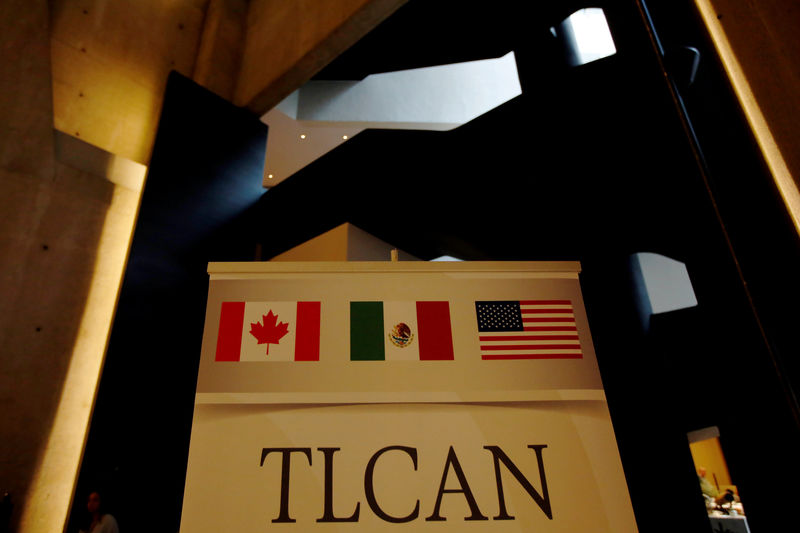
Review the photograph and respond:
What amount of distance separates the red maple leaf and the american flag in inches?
22.1

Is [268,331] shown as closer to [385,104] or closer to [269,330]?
[269,330]

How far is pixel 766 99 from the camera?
1.32 m

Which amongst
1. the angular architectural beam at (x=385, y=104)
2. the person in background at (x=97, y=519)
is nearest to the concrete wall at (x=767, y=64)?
the person in background at (x=97, y=519)

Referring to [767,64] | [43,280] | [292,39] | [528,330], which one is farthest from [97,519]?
[292,39]

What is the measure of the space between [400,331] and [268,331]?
372 millimetres

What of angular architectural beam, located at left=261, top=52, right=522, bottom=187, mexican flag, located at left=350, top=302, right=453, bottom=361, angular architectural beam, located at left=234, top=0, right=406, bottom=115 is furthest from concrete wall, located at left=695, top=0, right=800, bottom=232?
angular architectural beam, located at left=261, top=52, right=522, bottom=187

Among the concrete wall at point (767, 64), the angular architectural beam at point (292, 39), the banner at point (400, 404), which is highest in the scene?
the angular architectural beam at point (292, 39)

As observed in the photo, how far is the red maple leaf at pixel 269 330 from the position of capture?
1250 millimetres

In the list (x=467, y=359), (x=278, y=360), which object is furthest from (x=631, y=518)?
(x=278, y=360)

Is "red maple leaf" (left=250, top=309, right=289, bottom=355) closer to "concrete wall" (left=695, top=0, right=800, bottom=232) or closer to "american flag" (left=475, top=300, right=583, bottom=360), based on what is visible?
"american flag" (left=475, top=300, right=583, bottom=360)

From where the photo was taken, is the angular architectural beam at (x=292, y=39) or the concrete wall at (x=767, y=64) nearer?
the concrete wall at (x=767, y=64)

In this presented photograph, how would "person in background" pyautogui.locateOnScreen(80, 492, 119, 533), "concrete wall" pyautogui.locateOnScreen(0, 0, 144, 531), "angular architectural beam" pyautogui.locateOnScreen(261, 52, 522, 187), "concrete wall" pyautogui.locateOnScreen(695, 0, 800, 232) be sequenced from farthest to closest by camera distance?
"angular architectural beam" pyautogui.locateOnScreen(261, 52, 522, 187), "concrete wall" pyautogui.locateOnScreen(0, 0, 144, 531), "person in background" pyautogui.locateOnScreen(80, 492, 119, 533), "concrete wall" pyautogui.locateOnScreen(695, 0, 800, 232)

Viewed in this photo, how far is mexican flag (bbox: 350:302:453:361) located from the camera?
48.9 inches

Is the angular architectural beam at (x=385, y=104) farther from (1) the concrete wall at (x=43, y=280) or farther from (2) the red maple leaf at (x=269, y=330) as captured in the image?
(2) the red maple leaf at (x=269, y=330)
